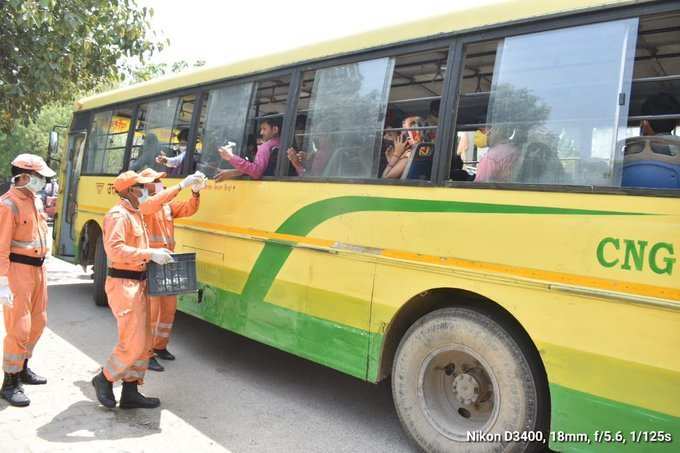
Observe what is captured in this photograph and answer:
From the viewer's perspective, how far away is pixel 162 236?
5.01m

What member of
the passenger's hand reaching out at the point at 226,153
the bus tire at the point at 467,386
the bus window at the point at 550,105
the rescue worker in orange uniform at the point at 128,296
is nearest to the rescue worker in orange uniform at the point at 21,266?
the rescue worker in orange uniform at the point at 128,296

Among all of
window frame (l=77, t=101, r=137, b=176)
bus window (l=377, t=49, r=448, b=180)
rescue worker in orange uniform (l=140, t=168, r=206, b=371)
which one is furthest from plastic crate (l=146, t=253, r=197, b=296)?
window frame (l=77, t=101, r=137, b=176)

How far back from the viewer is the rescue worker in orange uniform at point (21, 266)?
4113 mm

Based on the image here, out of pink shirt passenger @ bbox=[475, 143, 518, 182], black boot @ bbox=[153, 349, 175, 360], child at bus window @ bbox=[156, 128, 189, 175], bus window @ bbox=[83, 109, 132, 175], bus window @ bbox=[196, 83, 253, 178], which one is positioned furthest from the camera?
bus window @ bbox=[83, 109, 132, 175]

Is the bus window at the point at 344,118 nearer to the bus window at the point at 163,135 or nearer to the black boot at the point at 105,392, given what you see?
the bus window at the point at 163,135

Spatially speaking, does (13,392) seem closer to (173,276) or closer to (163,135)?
(173,276)

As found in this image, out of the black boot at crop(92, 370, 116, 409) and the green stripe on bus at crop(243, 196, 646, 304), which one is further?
the black boot at crop(92, 370, 116, 409)

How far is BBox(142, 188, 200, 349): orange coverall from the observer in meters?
4.95

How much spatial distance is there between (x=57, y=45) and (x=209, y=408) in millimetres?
7828

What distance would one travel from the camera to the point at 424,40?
3729 mm

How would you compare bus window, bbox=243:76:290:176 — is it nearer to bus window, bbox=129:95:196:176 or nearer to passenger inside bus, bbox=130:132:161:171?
bus window, bbox=129:95:196:176

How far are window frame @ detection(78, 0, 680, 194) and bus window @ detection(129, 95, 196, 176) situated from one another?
1521 mm

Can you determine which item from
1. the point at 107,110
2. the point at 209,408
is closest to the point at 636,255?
the point at 209,408

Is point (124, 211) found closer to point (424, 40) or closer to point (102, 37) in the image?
point (424, 40)
